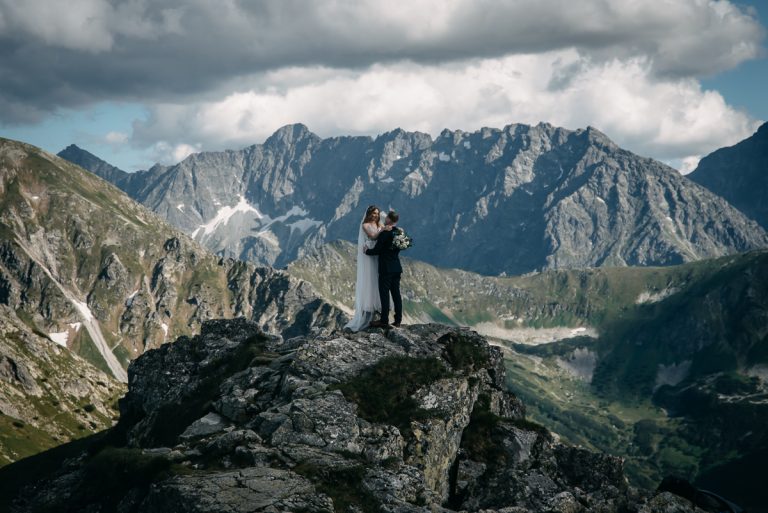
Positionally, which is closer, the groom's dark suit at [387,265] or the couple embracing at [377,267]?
the couple embracing at [377,267]

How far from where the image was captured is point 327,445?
3475 cm

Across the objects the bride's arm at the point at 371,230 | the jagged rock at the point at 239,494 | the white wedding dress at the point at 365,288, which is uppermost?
the bride's arm at the point at 371,230

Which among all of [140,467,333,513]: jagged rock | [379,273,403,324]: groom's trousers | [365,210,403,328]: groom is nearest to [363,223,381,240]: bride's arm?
[365,210,403,328]: groom

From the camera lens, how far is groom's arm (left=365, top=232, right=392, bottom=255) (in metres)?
45.1

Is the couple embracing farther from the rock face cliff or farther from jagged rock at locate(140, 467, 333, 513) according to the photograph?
jagged rock at locate(140, 467, 333, 513)

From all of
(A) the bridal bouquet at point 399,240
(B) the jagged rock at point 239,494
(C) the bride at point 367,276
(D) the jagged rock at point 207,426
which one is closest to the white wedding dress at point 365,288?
(C) the bride at point 367,276

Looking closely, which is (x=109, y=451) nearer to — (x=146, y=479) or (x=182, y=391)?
(x=146, y=479)

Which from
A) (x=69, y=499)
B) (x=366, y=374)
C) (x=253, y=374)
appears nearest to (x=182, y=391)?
(x=253, y=374)

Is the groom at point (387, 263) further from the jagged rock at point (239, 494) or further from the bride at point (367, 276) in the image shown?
the jagged rock at point (239, 494)

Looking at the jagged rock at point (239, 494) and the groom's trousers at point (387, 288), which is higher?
the groom's trousers at point (387, 288)

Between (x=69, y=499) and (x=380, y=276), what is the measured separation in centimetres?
2178

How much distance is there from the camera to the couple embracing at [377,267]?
45188 mm

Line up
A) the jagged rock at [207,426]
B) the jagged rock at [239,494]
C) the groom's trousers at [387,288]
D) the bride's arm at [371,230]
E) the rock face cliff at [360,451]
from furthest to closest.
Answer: the groom's trousers at [387,288] → the bride's arm at [371,230] → the jagged rock at [207,426] → the rock face cliff at [360,451] → the jagged rock at [239,494]

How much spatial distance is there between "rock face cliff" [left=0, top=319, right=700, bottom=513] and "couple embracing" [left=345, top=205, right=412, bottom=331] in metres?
2.15
